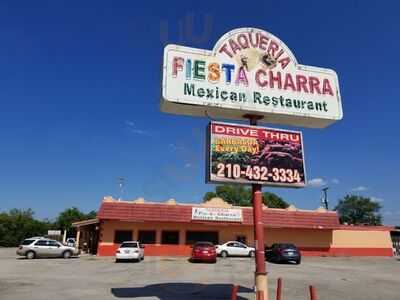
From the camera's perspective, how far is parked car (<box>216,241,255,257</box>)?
35125mm

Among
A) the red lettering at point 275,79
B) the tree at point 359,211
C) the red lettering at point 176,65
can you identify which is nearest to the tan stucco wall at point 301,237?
the red lettering at point 275,79

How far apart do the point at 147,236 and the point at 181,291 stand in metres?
23.3

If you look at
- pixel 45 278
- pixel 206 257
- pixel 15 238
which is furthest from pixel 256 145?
pixel 15 238

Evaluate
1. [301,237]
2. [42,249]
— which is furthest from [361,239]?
[42,249]

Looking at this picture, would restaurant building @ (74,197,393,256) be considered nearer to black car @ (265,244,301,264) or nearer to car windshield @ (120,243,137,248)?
car windshield @ (120,243,137,248)

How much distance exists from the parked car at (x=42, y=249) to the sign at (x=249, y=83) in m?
26.6

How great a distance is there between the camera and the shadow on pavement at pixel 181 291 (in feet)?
40.2

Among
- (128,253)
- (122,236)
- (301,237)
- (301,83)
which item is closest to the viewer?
(301,83)

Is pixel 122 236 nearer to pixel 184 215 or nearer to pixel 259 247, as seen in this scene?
pixel 184 215

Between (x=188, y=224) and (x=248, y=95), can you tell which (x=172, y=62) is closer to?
(x=248, y=95)

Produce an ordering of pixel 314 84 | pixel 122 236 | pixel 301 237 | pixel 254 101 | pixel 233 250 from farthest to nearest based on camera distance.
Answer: pixel 301 237 → pixel 122 236 → pixel 233 250 → pixel 314 84 → pixel 254 101

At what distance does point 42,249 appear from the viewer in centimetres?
3297

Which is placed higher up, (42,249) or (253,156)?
(253,156)

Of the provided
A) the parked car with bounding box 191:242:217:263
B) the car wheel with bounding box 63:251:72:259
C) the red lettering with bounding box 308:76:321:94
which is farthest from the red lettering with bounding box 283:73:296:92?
the car wheel with bounding box 63:251:72:259
